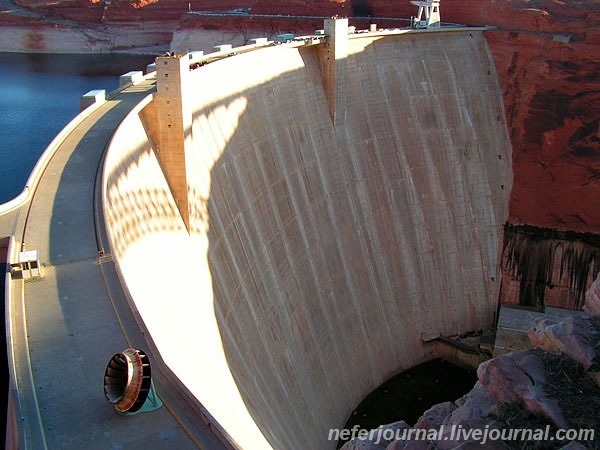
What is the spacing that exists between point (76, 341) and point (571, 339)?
366 inches

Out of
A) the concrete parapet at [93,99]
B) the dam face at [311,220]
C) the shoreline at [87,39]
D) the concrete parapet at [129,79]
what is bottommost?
the dam face at [311,220]

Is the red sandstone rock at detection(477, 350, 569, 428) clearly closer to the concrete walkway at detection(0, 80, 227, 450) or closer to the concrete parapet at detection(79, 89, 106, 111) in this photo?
the concrete walkway at detection(0, 80, 227, 450)

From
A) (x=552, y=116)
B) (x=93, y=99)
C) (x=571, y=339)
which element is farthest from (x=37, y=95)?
(x=571, y=339)

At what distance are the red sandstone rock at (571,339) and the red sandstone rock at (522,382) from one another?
20.1 inches

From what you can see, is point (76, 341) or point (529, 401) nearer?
point (529, 401)

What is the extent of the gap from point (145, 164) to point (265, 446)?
9150 mm

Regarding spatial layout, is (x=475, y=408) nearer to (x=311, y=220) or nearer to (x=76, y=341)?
(x=76, y=341)

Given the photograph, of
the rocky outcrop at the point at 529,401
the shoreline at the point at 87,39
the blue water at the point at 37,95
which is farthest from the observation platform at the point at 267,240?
the shoreline at the point at 87,39

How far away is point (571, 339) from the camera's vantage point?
1094cm

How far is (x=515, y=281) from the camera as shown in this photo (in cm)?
3195

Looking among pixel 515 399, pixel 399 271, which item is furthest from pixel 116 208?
pixel 399 271

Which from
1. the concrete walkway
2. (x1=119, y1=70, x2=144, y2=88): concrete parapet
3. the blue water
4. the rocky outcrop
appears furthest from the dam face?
the blue water

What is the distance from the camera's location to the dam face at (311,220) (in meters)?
17.1

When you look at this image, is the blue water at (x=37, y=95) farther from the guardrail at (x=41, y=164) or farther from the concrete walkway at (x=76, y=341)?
the concrete walkway at (x=76, y=341)
